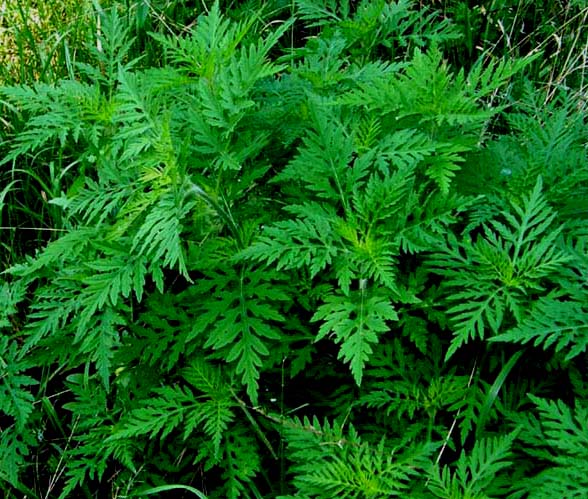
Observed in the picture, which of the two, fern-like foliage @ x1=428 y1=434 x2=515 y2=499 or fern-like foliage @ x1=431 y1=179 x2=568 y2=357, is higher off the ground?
fern-like foliage @ x1=431 y1=179 x2=568 y2=357

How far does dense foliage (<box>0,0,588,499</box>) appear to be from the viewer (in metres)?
2.13

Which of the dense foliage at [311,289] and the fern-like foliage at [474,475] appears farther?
the dense foliage at [311,289]

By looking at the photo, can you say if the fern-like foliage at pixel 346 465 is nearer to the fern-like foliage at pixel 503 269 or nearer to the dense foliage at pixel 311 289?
the dense foliage at pixel 311 289

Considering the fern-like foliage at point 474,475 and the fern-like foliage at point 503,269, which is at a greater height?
the fern-like foliage at point 503,269

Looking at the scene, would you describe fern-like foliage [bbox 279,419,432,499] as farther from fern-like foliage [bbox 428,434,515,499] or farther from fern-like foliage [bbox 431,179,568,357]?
fern-like foliage [bbox 431,179,568,357]

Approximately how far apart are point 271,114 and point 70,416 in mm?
1302

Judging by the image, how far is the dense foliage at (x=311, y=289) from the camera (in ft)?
7.00

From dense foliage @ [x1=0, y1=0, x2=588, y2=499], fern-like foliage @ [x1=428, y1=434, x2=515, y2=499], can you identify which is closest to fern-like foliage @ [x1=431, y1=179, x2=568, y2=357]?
dense foliage @ [x1=0, y1=0, x2=588, y2=499]

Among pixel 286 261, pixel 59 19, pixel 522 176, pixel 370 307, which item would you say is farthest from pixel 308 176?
pixel 59 19

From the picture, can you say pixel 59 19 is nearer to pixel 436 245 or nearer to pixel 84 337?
pixel 84 337

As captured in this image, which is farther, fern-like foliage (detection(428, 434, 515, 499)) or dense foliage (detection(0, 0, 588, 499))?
dense foliage (detection(0, 0, 588, 499))

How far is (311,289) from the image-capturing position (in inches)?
90.2

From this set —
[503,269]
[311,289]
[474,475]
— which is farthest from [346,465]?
[503,269]

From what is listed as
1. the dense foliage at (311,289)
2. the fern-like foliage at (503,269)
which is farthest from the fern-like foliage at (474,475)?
the fern-like foliage at (503,269)
